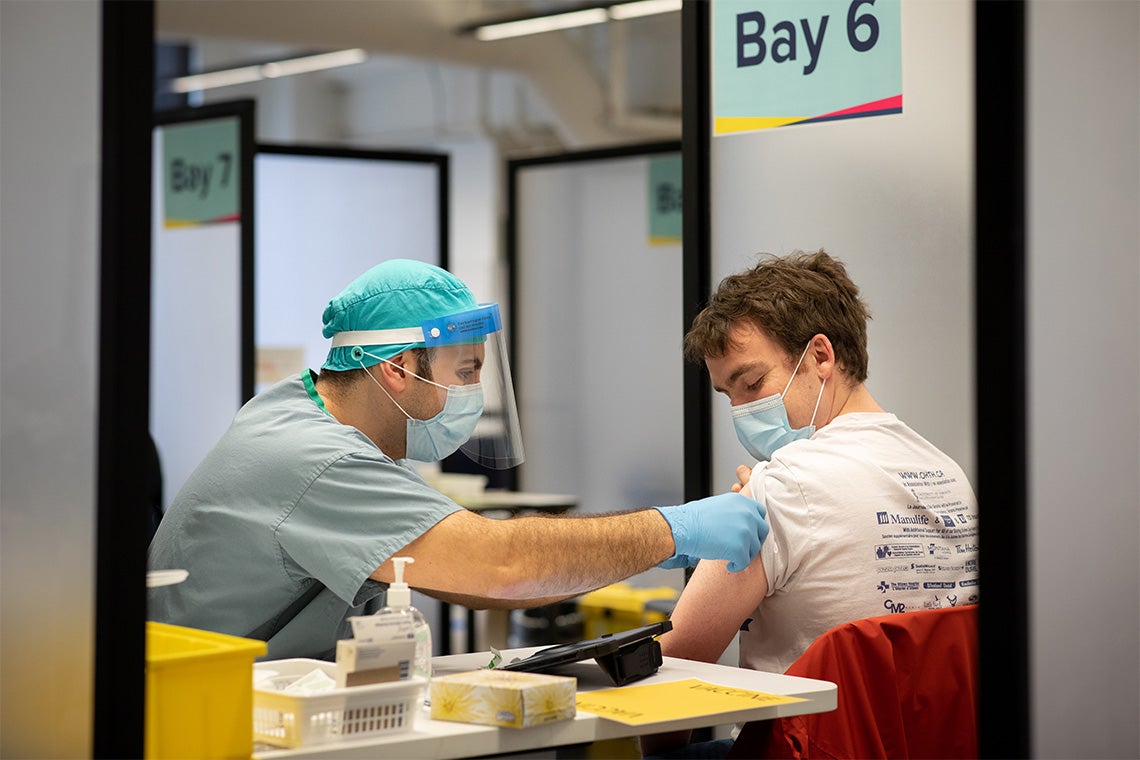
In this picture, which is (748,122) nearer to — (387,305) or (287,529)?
(387,305)

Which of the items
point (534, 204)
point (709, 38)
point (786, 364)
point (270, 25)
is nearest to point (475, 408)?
point (786, 364)

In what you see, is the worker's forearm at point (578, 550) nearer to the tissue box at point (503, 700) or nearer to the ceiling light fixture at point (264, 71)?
the tissue box at point (503, 700)

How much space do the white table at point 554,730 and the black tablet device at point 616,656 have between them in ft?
0.06

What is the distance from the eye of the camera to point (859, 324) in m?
2.38

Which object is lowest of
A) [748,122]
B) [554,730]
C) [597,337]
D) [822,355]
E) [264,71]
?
[554,730]

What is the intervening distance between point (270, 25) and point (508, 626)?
3108 mm

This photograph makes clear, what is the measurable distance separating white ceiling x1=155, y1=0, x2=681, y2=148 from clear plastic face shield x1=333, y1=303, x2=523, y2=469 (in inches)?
167

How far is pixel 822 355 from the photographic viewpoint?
91.0 inches

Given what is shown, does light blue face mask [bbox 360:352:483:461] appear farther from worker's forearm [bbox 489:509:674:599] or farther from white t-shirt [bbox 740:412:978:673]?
white t-shirt [bbox 740:412:978:673]

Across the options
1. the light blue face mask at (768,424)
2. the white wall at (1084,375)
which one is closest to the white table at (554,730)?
the white wall at (1084,375)

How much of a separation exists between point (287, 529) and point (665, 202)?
12.8 feet

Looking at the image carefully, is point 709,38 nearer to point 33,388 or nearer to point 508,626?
point 33,388

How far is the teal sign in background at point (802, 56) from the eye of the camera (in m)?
2.60

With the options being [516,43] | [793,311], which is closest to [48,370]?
[793,311]
